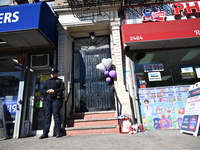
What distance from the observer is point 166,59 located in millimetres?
5227

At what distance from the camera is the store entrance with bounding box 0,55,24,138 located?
15.0 ft

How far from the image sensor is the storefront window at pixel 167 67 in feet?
16.2

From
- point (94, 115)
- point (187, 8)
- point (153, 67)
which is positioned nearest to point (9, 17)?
point (94, 115)

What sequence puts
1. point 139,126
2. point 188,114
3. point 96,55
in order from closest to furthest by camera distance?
point 188,114 → point 139,126 → point 96,55

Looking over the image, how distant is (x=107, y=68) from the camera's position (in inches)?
207

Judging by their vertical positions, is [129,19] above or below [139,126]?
above

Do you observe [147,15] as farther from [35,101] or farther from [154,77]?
[35,101]

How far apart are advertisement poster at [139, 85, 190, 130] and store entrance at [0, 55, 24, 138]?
14.7 ft

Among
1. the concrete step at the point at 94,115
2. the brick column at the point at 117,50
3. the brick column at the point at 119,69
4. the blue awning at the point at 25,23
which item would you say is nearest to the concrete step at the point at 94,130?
the brick column at the point at 119,69

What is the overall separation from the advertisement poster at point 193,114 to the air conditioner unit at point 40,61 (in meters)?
5.09

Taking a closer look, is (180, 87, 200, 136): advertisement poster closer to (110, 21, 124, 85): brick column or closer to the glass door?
(110, 21, 124, 85): brick column

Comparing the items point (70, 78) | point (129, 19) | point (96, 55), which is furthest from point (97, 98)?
point (129, 19)

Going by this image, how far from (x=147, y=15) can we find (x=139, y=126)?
170 inches

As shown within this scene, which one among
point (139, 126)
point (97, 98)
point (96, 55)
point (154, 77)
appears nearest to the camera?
point (139, 126)
